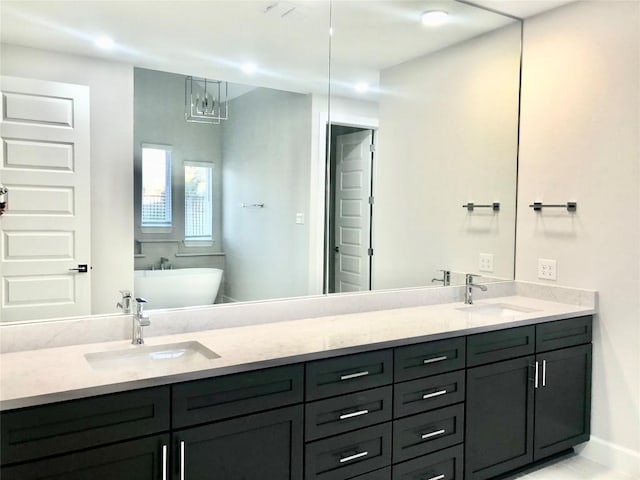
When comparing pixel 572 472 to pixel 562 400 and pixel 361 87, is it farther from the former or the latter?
pixel 361 87

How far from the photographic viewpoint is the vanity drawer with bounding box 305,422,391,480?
1912 mm

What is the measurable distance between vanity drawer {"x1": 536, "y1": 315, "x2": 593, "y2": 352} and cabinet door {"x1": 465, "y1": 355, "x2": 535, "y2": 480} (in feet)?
0.40

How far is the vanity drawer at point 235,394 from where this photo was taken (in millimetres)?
1630

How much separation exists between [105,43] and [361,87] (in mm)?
1374

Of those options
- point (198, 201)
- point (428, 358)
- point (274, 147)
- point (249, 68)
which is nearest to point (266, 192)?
point (274, 147)

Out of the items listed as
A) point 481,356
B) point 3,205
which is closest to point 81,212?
point 3,205

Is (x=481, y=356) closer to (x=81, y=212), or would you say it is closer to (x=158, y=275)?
(x=158, y=275)

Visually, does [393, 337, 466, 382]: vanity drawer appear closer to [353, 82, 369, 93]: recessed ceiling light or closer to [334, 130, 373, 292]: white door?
[334, 130, 373, 292]: white door

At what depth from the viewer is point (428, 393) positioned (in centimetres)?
222

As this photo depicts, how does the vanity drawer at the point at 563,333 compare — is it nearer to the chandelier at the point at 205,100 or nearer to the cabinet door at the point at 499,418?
the cabinet door at the point at 499,418

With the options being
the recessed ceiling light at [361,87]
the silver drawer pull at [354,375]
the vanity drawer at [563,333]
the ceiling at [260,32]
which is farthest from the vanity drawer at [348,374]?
the recessed ceiling light at [361,87]

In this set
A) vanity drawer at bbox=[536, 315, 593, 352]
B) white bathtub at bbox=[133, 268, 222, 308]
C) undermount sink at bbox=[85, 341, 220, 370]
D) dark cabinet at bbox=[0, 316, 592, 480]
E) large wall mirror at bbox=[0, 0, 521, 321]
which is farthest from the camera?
vanity drawer at bbox=[536, 315, 593, 352]

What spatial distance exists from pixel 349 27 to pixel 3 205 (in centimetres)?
192

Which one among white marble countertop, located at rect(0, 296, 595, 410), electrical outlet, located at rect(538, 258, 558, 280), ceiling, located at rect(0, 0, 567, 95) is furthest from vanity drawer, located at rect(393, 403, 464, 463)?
ceiling, located at rect(0, 0, 567, 95)
